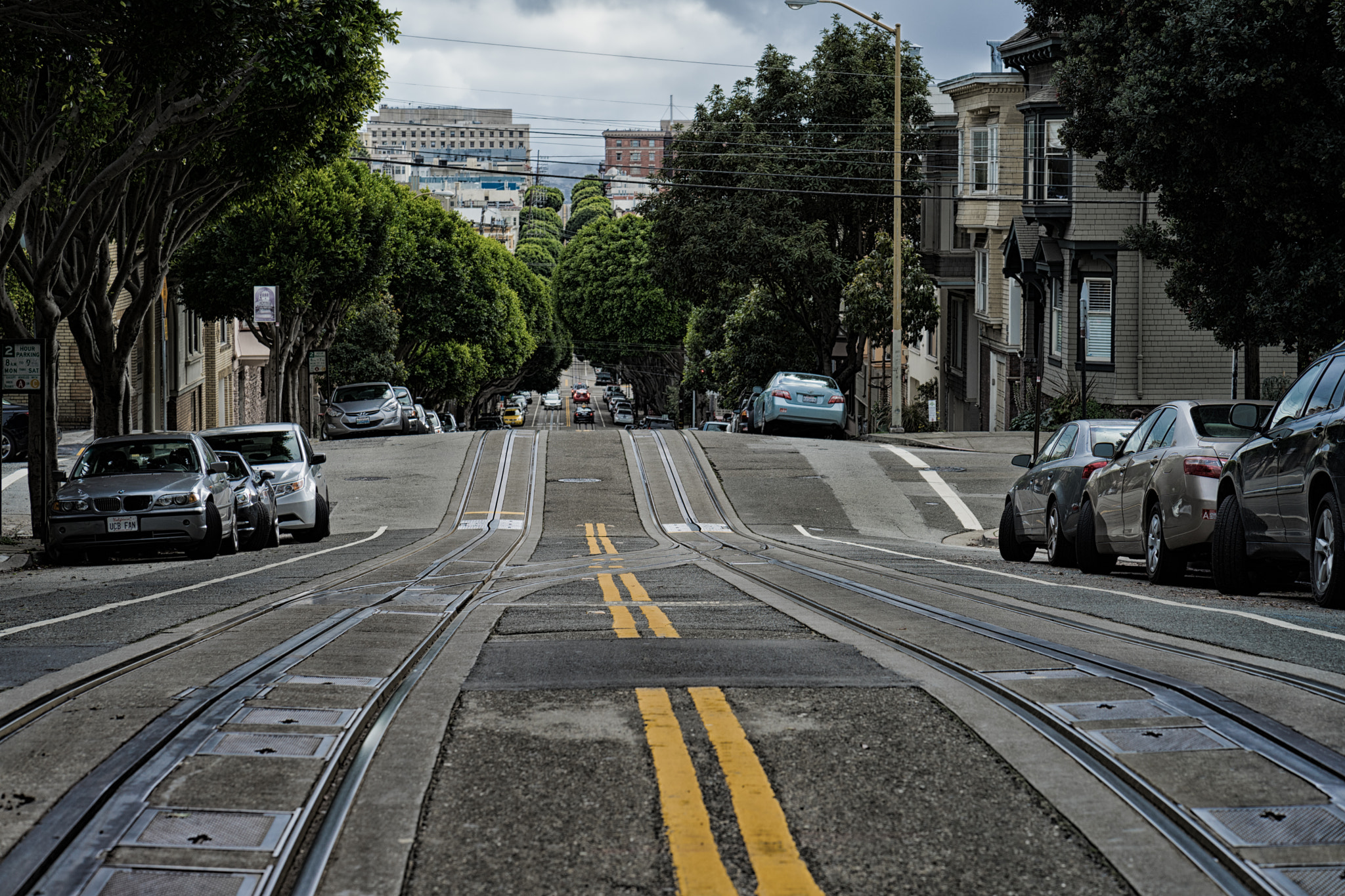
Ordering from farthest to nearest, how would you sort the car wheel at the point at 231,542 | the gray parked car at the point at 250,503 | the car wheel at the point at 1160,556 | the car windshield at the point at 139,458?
the gray parked car at the point at 250,503 < the car wheel at the point at 231,542 < the car windshield at the point at 139,458 < the car wheel at the point at 1160,556

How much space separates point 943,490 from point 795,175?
22215 millimetres

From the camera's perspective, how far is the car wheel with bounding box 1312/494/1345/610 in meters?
9.29

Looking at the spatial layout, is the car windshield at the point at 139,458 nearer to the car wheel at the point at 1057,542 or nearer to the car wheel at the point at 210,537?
the car wheel at the point at 210,537

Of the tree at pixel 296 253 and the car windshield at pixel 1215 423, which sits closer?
the car windshield at pixel 1215 423

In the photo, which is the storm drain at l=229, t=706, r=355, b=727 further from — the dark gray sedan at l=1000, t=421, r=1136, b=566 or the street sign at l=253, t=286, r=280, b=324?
the street sign at l=253, t=286, r=280, b=324

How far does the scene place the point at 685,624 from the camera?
8.99 metres

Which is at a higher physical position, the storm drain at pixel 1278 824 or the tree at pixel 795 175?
the tree at pixel 795 175

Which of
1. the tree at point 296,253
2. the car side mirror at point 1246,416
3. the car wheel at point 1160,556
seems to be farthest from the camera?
the tree at point 296,253

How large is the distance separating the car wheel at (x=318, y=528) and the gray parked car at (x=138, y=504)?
135 inches

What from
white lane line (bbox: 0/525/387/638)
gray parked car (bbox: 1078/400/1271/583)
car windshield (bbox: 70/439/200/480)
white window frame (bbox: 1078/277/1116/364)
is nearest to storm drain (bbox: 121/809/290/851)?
white lane line (bbox: 0/525/387/638)

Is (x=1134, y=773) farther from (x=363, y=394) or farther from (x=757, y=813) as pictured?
(x=363, y=394)

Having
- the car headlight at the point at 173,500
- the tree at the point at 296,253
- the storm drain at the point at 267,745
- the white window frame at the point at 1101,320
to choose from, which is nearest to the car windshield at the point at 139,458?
the car headlight at the point at 173,500

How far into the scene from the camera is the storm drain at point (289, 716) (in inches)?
227

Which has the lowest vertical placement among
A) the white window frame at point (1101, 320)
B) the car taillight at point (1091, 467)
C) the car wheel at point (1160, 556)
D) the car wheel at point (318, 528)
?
the car wheel at point (318, 528)
